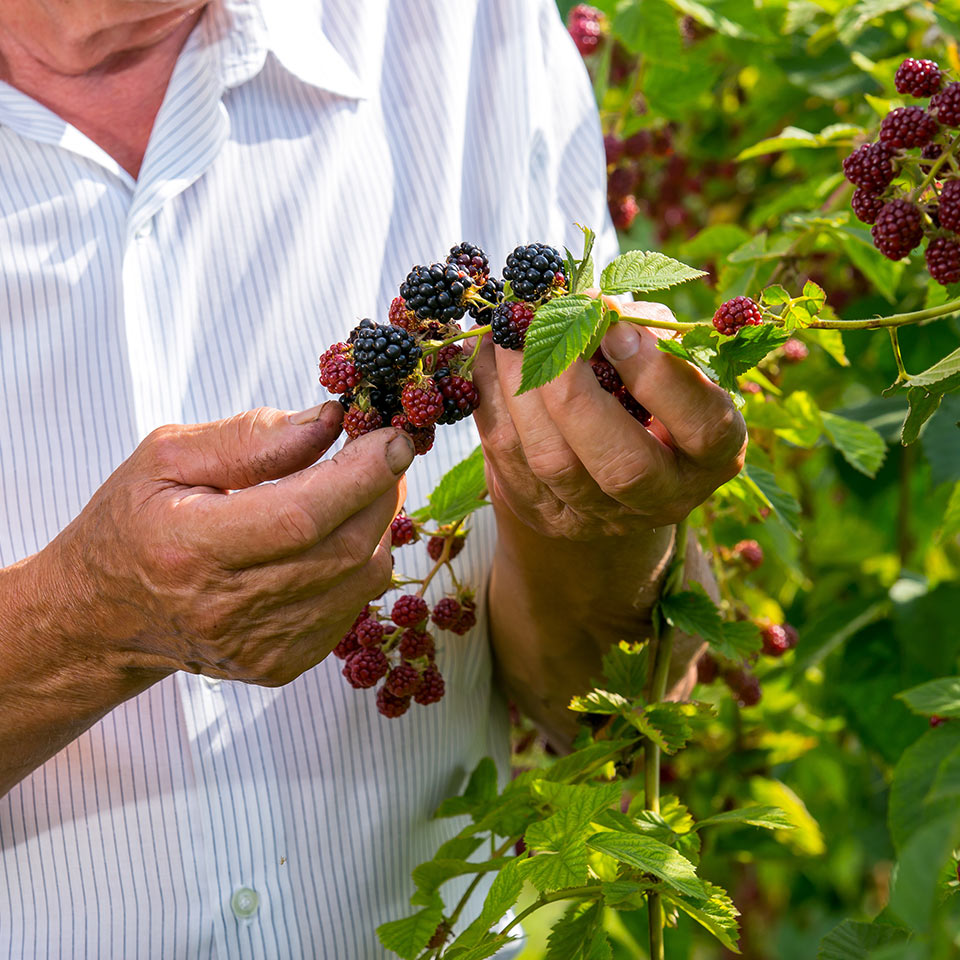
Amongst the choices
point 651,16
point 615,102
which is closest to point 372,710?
point 651,16

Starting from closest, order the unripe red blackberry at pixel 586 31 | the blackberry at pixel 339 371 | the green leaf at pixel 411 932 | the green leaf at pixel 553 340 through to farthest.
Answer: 1. the green leaf at pixel 553 340
2. the blackberry at pixel 339 371
3. the green leaf at pixel 411 932
4. the unripe red blackberry at pixel 586 31

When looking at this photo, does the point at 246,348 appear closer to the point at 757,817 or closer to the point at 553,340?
the point at 553,340

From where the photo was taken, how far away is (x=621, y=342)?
0.73 meters

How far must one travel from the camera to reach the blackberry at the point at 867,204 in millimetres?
753

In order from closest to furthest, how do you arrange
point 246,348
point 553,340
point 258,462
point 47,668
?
point 553,340 → point 258,462 → point 47,668 → point 246,348

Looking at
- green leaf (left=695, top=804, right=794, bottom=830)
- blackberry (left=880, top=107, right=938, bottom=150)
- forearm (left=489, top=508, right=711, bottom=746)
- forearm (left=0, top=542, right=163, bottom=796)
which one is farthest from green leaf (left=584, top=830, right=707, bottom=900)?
blackberry (left=880, top=107, right=938, bottom=150)

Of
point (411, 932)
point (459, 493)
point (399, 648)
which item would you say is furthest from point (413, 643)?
point (411, 932)

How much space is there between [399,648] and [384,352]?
365mm

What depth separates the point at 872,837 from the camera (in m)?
1.79

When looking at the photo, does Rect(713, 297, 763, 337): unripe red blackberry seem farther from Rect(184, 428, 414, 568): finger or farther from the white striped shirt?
the white striped shirt

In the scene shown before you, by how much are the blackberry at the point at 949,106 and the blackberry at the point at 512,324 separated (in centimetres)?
30

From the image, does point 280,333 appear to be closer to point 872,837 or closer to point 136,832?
point 136,832

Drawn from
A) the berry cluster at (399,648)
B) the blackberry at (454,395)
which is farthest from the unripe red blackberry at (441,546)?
the blackberry at (454,395)

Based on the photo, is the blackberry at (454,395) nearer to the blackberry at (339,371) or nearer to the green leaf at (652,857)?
the blackberry at (339,371)
